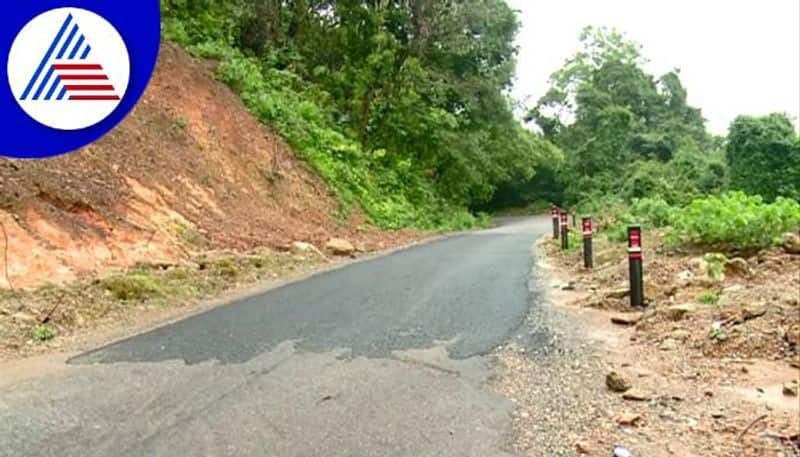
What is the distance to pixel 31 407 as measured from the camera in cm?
394

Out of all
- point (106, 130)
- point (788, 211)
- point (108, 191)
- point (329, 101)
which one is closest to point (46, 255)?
point (108, 191)

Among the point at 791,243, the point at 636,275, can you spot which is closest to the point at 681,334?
the point at 636,275

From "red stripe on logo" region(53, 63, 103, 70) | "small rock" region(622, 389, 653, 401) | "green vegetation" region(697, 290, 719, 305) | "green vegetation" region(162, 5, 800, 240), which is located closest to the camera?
"small rock" region(622, 389, 653, 401)

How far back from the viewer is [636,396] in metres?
3.97

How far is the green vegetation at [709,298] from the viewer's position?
581 centimetres

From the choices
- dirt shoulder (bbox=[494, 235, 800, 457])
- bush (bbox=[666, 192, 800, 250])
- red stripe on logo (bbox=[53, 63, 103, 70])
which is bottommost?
dirt shoulder (bbox=[494, 235, 800, 457])

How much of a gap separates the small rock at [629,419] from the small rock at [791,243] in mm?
4908

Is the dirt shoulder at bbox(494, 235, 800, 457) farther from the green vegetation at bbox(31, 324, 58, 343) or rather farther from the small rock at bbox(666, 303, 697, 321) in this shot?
the green vegetation at bbox(31, 324, 58, 343)

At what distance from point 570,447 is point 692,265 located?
4927 millimetres

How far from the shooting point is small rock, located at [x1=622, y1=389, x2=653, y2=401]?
395 cm

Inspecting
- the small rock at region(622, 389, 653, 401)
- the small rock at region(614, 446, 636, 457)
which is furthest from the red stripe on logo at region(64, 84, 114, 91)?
the small rock at region(614, 446, 636, 457)

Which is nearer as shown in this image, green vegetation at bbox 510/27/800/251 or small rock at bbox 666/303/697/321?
small rock at bbox 666/303/697/321

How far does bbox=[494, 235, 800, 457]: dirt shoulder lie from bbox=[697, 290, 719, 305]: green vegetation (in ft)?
0.11

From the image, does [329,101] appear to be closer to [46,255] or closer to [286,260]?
[286,260]
